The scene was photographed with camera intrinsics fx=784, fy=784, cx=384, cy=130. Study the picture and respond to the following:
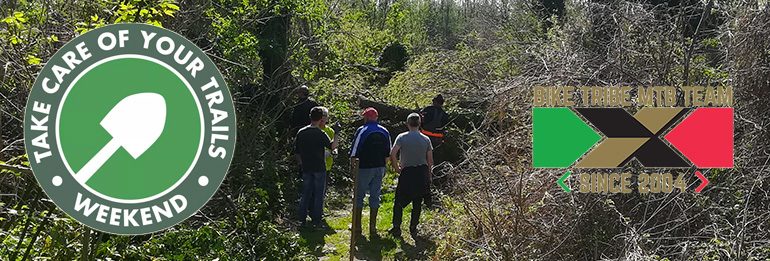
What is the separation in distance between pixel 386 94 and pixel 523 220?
871 cm

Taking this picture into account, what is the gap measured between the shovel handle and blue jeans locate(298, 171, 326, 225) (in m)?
6.18

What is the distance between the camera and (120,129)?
3.05 meters

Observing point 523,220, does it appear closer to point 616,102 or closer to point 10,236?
point 616,102

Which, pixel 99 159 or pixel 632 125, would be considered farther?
pixel 632 125

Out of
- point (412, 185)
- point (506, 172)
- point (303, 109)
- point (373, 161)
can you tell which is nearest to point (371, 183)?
point (373, 161)

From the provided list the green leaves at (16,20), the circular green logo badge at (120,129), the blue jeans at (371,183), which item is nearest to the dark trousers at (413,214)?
the blue jeans at (371,183)

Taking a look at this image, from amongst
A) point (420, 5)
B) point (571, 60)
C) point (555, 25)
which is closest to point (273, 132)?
point (555, 25)

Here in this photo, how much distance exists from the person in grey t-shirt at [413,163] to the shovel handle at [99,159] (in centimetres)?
589

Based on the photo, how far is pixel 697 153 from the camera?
6.96 metres

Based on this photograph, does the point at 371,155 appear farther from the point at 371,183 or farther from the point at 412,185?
the point at 412,185

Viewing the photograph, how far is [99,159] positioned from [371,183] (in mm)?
6232

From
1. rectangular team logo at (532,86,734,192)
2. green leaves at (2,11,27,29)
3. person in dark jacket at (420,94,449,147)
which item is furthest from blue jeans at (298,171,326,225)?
green leaves at (2,11,27,29)

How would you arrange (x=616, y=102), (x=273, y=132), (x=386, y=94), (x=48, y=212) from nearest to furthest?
1. (x=48, y=212)
2. (x=616, y=102)
3. (x=273, y=132)
4. (x=386, y=94)

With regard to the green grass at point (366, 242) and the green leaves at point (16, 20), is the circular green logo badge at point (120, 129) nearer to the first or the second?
the green leaves at point (16, 20)
